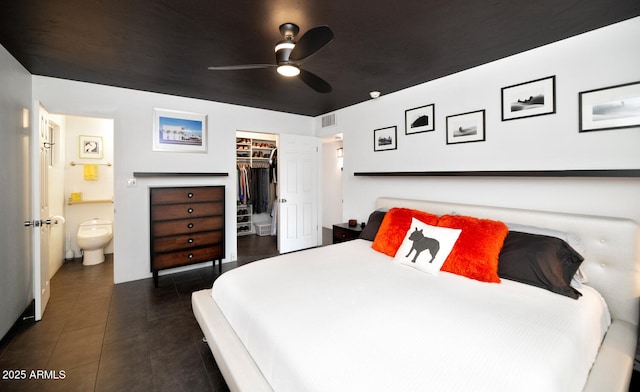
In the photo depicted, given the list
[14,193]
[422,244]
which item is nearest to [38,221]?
[14,193]

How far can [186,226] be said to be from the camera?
3512mm

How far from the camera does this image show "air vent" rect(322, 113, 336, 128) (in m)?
4.54

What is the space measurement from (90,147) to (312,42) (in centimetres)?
A: 446

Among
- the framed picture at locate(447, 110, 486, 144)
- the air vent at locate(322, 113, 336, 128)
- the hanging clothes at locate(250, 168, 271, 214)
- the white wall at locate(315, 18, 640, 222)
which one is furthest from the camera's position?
the hanging clothes at locate(250, 168, 271, 214)

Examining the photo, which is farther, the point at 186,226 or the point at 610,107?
the point at 186,226

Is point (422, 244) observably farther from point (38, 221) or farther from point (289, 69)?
point (38, 221)

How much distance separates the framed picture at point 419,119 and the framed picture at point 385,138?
179mm

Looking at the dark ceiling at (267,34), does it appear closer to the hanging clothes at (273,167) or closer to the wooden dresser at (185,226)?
the wooden dresser at (185,226)

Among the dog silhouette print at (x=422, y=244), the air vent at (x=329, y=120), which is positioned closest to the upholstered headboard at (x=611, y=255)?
the dog silhouette print at (x=422, y=244)

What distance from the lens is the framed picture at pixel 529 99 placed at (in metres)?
2.21

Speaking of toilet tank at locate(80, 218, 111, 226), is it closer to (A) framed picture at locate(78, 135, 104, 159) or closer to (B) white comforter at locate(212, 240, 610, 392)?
(A) framed picture at locate(78, 135, 104, 159)

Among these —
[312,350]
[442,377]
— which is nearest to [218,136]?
[312,350]

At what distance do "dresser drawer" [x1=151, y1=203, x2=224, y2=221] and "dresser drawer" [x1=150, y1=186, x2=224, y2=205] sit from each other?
0.06m

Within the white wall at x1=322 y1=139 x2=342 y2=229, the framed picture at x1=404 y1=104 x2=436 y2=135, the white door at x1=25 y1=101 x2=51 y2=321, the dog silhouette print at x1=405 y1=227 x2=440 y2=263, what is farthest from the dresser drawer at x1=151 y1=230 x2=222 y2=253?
the white wall at x1=322 y1=139 x2=342 y2=229
